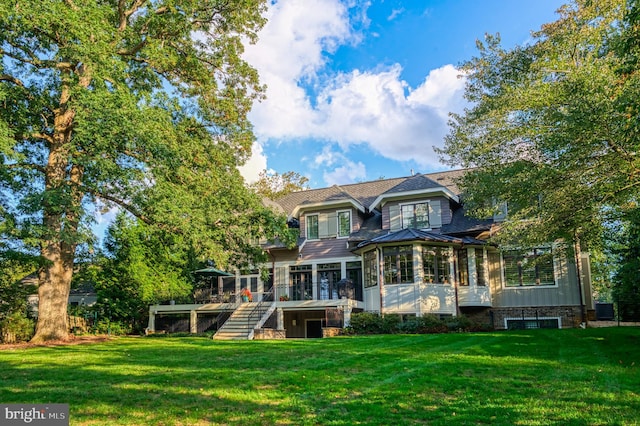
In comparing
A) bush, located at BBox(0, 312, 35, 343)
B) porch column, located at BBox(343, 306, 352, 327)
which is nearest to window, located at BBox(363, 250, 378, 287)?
porch column, located at BBox(343, 306, 352, 327)

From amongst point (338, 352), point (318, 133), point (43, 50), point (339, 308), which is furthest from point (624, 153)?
point (318, 133)

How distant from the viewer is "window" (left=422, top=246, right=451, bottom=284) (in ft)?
66.1

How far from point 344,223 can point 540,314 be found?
9.73 meters

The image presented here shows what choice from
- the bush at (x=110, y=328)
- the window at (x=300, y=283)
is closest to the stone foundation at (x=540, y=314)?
the window at (x=300, y=283)

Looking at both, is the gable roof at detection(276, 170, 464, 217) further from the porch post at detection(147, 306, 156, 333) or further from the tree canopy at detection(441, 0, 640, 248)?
the porch post at detection(147, 306, 156, 333)

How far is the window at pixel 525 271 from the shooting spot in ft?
67.3

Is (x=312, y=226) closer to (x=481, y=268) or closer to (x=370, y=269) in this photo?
(x=370, y=269)

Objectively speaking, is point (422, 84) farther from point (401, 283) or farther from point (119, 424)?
point (119, 424)

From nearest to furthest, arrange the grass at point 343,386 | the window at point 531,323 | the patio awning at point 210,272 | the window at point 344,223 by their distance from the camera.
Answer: the grass at point 343,386 < the window at point 531,323 < the patio awning at point 210,272 < the window at point 344,223

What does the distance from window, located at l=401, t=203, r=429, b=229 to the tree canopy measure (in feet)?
14.1

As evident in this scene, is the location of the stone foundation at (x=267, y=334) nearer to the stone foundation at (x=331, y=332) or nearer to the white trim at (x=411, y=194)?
the stone foundation at (x=331, y=332)

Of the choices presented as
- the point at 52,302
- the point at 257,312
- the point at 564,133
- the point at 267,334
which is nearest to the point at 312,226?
the point at 257,312

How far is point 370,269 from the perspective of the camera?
70.5 feet

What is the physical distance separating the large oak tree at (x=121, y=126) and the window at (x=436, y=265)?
7.20 m
